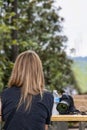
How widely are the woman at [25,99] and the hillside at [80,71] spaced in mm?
8476

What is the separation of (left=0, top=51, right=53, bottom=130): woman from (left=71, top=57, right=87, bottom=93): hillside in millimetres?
8476

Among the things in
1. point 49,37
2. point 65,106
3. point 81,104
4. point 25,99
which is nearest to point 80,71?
point 49,37

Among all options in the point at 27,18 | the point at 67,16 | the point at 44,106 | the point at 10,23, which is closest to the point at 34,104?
Result: the point at 44,106

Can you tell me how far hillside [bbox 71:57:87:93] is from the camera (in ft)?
37.4

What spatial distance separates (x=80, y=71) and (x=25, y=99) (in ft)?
29.3

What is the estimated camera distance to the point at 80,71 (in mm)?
11680

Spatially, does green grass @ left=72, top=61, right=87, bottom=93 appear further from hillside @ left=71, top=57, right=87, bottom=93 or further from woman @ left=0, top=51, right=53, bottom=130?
woman @ left=0, top=51, right=53, bottom=130

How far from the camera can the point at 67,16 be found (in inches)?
465

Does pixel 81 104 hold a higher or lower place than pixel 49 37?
lower

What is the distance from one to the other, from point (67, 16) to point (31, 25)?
1.06m

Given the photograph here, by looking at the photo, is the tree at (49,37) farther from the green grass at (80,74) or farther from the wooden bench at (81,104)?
the wooden bench at (81,104)

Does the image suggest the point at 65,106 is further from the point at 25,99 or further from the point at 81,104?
the point at 81,104

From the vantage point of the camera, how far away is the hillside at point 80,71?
11406 mm

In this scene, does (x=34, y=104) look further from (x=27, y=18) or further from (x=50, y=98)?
(x=27, y=18)
